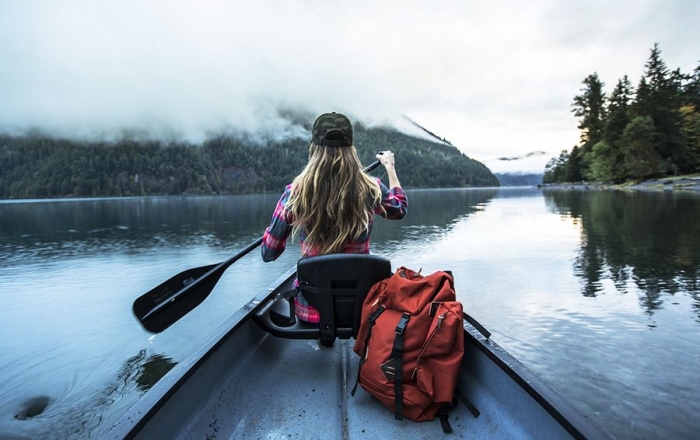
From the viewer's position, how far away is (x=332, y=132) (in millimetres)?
2975

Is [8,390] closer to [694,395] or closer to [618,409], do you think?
[618,409]

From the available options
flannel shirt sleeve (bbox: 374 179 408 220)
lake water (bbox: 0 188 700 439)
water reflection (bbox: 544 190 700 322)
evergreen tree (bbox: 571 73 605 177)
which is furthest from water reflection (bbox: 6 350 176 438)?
evergreen tree (bbox: 571 73 605 177)

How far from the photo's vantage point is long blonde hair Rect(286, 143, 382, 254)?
2975 mm

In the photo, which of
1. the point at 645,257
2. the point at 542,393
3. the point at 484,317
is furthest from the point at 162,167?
the point at 542,393

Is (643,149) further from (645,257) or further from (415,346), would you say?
(415,346)

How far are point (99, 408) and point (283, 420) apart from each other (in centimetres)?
Answer: 367

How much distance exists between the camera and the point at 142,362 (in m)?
6.41

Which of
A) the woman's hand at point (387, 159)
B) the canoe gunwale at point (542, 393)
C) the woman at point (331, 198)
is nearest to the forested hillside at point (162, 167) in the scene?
the woman's hand at point (387, 159)

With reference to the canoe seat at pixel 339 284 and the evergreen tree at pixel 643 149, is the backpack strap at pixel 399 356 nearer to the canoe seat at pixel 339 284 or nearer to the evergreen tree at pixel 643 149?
the canoe seat at pixel 339 284

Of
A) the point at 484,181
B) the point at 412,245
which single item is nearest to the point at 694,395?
the point at 412,245

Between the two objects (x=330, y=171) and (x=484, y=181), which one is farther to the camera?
(x=484, y=181)

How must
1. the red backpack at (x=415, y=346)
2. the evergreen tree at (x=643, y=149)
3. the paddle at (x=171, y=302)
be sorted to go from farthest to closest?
the evergreen tree at (x=643, y=149) → the paddle at (x=171, y=302) → the red backpack at (x=415, y=346)

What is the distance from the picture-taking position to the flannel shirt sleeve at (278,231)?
3.15 meters

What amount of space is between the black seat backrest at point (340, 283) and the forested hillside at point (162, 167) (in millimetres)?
119157
